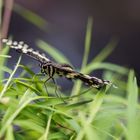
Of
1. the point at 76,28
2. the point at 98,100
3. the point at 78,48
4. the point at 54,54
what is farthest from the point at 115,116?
the point at 76,28

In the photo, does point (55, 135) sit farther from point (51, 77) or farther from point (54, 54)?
point (54, 54)

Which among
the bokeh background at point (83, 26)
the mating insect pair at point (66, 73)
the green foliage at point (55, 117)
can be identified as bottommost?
the green foliage at point (55, 117)

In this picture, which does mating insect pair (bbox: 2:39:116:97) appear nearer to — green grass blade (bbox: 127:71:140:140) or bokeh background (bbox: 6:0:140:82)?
green grass blade (bbox: 127:71:140:140)

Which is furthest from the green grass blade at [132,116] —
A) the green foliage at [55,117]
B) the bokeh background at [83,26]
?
the bokeh background at [83,26]

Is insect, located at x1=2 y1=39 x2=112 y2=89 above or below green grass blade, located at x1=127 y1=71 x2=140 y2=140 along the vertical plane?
above

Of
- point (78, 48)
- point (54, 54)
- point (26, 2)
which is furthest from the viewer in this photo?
point (26, 2)

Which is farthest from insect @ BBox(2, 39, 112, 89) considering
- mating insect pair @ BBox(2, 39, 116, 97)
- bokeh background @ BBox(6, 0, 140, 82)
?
bokeh background @ BBox(6, 0, 140, 82)

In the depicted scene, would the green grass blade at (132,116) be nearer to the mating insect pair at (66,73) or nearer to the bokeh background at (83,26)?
the mating insect pair at (66,73)

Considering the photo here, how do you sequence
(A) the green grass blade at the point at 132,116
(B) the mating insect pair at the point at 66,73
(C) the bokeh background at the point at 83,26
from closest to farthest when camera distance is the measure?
1. (A) the green grass blade at the point at 132,116
2. (B) the mating insect pair at the point at 66,73
3. (C) the bokeh background at the point at 83,26
